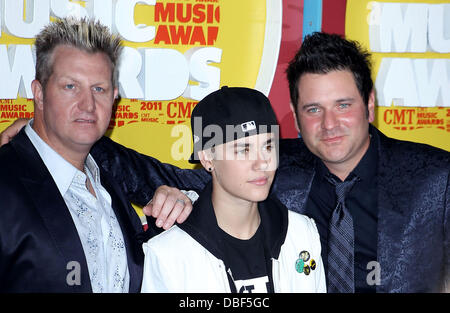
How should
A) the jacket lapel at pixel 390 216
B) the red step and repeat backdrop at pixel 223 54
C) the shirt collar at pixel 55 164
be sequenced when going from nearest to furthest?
the shirt collar at pixel 55 164
the jacket lapel at pixel 390 216
the red step and repeat backdrop at pixel 223 54

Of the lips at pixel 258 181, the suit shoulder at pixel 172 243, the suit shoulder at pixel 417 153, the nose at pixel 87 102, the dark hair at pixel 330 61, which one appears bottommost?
the suit shoulder at pixel 172 243

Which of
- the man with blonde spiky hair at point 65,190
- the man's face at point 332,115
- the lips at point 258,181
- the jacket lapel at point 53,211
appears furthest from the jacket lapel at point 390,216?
the jacket lapel at point 53,211

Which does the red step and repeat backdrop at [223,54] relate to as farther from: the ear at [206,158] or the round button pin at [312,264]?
the round button pin at [312,264]

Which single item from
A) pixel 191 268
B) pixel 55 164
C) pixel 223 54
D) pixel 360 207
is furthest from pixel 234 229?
pixel 223 54

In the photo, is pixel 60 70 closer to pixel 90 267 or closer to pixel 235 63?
pixel 90 267

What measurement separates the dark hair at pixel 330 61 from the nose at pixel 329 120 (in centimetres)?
24

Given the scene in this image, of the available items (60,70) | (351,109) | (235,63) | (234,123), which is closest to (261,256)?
(234,123)

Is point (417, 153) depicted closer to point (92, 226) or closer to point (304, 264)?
point (304, 264)

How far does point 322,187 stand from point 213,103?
94 centimetres

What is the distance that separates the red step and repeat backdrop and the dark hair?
87 centimetres

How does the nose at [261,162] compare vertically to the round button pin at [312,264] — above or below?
above

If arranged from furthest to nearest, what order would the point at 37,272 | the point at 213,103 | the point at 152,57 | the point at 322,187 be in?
the point at 152,57 < the point at 322,187 < the point at 213,103 < the point at 37,272

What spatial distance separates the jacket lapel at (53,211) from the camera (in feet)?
6.66

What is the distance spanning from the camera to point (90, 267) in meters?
2.12
